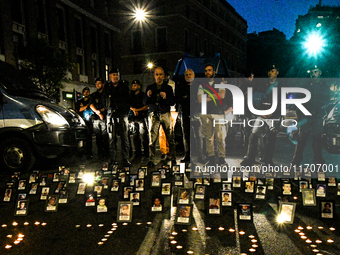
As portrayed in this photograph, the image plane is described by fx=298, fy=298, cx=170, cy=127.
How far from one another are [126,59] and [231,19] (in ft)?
81.5

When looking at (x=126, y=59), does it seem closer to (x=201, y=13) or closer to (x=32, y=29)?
(x=201, y=13)

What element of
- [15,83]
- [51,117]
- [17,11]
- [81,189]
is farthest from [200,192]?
[17,11]

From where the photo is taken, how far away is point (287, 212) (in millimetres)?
3279

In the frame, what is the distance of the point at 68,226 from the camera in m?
→ 3.25

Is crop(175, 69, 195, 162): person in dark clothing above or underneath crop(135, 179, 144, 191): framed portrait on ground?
above

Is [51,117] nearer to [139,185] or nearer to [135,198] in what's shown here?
[139,185]

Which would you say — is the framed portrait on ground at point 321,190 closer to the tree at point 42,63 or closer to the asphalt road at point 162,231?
the asphalt road at point 162,231

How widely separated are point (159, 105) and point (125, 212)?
10.4ft

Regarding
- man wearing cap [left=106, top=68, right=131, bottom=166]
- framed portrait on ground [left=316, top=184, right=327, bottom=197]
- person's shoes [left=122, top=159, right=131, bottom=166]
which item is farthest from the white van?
framed portrait on ground [left=316, top=184, right=327, bottom=197]

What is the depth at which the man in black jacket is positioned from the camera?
240 inches

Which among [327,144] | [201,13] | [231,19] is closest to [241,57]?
[231,19]

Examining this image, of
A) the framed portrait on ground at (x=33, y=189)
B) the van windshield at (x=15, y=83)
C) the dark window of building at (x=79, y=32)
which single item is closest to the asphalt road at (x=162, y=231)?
the framed portrait on ground at (x=33, y=189)

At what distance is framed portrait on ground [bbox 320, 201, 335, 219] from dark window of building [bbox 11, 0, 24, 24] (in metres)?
26.0

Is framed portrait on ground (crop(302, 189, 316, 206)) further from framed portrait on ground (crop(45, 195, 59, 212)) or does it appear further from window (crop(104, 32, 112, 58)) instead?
window (crop(104, 32, 112, 58))
